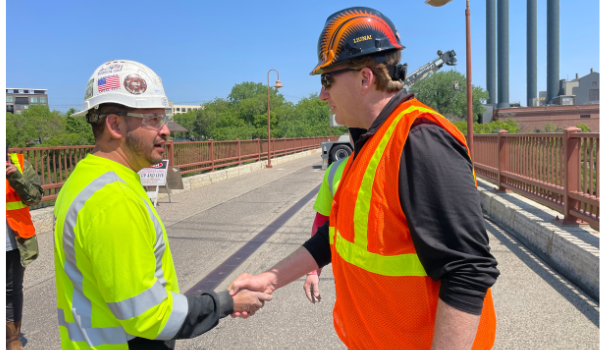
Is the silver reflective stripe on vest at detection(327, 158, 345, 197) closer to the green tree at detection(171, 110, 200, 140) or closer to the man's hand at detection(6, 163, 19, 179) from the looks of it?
the man's hand at detection(6, 163, 19, 179)

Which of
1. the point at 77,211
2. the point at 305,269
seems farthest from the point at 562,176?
the point at 77,211

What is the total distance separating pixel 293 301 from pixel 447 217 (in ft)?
12.4

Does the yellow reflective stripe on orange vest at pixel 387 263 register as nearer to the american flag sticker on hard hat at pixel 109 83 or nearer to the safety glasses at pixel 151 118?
the safety glasses at pixel 151 118

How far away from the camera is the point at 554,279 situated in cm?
516

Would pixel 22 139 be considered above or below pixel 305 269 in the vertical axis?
above

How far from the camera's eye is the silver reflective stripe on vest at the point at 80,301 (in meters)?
1.56

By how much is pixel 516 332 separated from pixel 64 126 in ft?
260

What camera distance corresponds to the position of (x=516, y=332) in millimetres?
3854

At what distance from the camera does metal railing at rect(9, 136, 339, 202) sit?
9.15m

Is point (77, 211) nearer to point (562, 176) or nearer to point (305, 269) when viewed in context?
point (305, 269)

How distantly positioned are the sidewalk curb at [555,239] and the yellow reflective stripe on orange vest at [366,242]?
411cm

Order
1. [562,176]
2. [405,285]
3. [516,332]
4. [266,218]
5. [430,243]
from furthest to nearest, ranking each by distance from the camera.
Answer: [266,218], [562,176], [516,332], [405,285], [430,243]

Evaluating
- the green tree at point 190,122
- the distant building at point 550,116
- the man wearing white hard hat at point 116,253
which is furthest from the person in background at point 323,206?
the green tree at point 190,122

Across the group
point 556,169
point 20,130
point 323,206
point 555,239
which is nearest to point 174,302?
point 323,206
